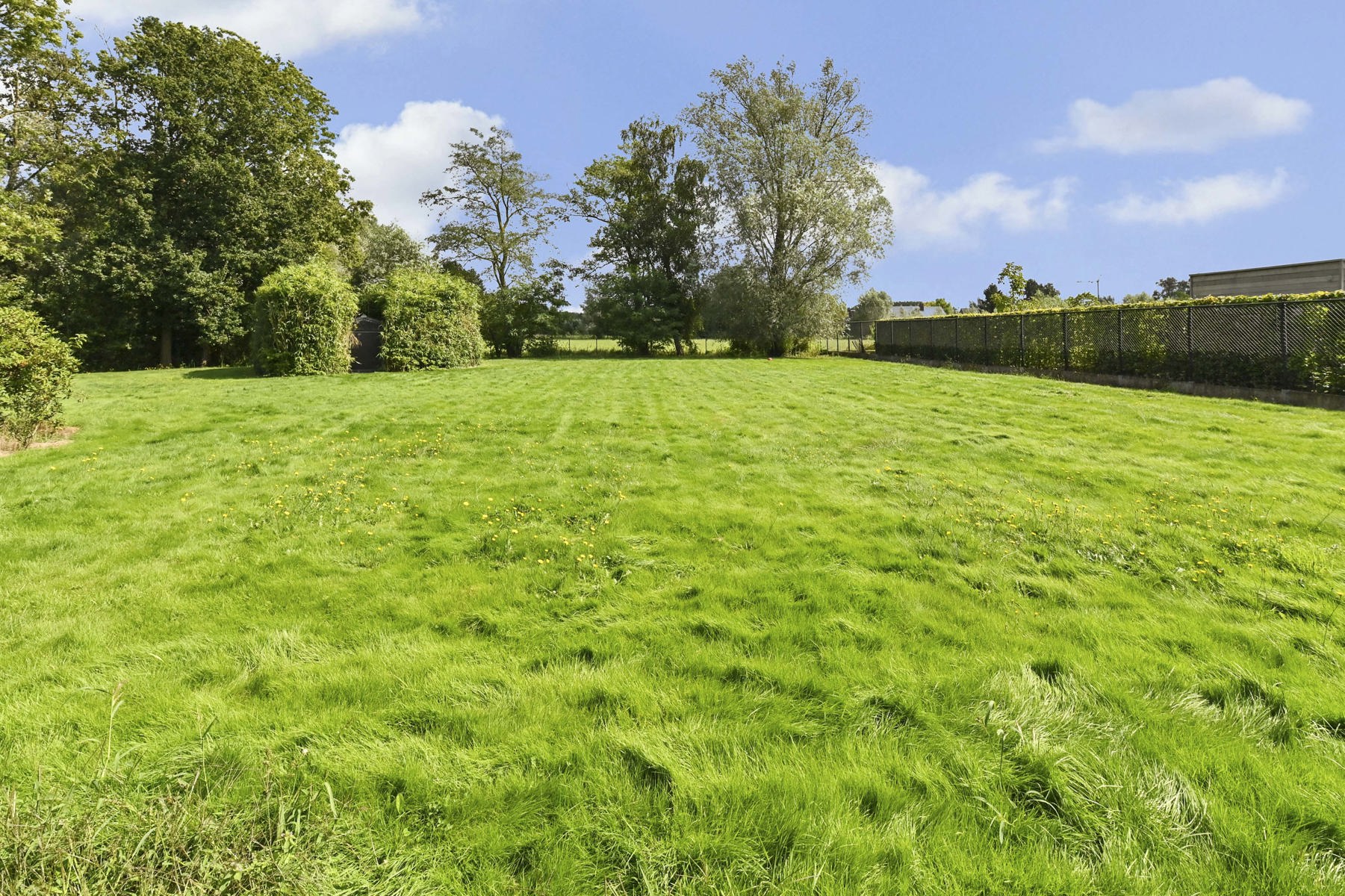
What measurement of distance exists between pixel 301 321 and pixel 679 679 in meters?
18.9

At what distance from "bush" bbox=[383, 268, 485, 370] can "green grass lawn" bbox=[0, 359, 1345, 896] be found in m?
14.0

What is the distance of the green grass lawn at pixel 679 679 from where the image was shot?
1692mm

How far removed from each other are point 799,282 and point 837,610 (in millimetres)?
27102

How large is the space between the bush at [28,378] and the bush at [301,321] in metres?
8.96

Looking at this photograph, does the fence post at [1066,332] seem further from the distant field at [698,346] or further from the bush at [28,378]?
the bush at [28,378]

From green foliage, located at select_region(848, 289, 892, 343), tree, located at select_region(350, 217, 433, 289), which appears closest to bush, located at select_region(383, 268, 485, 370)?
tree, located at select_region(350, 217, 433, 289)

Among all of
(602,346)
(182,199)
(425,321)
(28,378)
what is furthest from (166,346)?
(602,346)

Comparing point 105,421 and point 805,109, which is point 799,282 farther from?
point 105,421

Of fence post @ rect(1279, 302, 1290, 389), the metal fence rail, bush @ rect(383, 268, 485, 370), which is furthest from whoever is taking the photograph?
bush @ rect(383, 268, 485, 370)

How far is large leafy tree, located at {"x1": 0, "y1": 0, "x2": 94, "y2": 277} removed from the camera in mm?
12570

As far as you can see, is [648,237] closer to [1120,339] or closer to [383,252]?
[383,252]

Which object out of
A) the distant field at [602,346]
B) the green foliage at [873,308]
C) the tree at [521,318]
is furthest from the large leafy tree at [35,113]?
the green foliage at [873,308]

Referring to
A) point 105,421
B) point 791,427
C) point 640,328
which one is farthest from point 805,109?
point 105,421

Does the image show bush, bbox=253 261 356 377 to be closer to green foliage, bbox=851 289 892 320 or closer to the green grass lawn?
the green grass lawn
